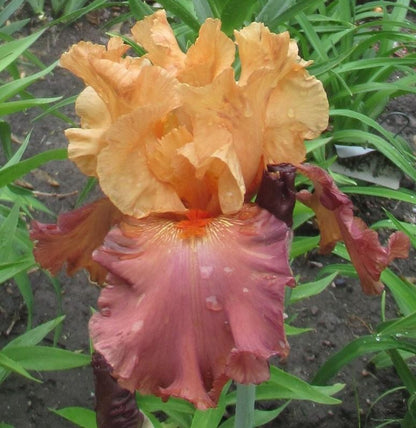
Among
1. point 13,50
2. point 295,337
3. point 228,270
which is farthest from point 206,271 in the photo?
point 295,337

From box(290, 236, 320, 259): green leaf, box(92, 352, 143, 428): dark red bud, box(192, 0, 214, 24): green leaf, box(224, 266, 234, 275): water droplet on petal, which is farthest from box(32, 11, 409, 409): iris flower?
box(192, 0, 214, 24): green leaf

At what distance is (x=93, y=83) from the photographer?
1.06m

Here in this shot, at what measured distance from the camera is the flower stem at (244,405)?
116 cm

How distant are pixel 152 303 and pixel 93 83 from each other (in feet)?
1.22

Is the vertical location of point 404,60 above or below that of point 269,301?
below

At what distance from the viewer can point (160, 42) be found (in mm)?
1099

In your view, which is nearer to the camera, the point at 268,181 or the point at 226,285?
the point at 226,285

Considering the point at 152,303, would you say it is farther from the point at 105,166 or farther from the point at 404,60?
the point at 404,60

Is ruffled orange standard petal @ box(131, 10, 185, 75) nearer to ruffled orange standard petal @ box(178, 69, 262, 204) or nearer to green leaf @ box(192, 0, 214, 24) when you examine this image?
ruffled orange standard petal @ box(178, 69, 262, 204)

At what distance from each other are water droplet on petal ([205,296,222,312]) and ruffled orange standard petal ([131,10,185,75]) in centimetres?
37

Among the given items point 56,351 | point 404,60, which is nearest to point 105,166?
point 56,351

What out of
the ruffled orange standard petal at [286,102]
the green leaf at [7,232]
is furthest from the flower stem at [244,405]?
the green leaf at [7,232]

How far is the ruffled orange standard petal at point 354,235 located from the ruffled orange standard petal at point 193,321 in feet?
0.47

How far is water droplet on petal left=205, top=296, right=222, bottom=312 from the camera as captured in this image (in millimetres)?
912
